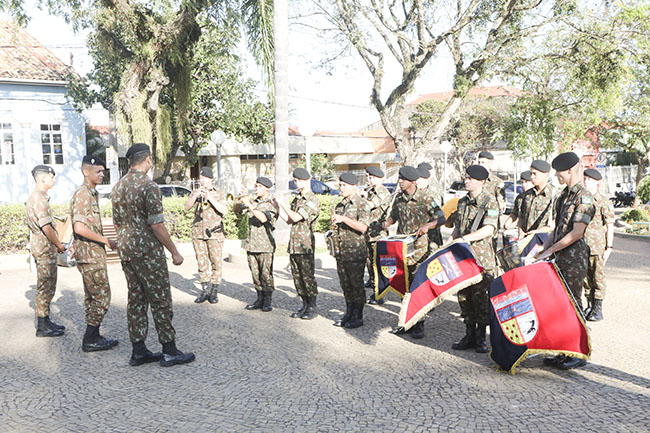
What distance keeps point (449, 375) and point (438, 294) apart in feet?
2.48

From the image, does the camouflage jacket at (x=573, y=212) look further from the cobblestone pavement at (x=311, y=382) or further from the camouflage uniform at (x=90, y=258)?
the camouflage uniform at (x=90, y=258)

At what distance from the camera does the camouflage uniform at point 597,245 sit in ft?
22.2

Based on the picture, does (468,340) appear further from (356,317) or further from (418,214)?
(418,214)

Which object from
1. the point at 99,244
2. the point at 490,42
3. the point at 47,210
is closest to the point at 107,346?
the point at 99,244

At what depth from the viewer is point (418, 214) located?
6.51 meters

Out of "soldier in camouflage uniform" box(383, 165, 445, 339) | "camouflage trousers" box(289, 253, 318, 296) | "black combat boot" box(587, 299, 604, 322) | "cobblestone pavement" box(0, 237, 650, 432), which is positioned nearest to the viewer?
"cobblestone pavement" box(0, 237, 650, 432)

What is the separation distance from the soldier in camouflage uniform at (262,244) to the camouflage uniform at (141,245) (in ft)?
7.30

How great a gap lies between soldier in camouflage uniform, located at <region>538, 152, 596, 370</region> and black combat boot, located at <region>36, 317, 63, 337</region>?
5.34m

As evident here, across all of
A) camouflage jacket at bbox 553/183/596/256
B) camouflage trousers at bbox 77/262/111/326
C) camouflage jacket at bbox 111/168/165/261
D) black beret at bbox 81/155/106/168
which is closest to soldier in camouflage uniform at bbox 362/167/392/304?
camouflage jacket at bbox 553/183/596/256

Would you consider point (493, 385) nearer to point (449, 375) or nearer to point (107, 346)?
point (449, 375)

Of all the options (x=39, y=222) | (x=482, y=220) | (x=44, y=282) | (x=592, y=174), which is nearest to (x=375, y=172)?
(x=482, y=220)

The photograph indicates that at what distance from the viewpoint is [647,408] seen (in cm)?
414

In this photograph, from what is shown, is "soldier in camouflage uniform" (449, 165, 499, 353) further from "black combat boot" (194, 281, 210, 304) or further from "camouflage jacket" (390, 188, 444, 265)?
"black combat boot" (194, 281, 210, 304)

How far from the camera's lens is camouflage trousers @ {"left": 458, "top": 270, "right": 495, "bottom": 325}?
552 cm
